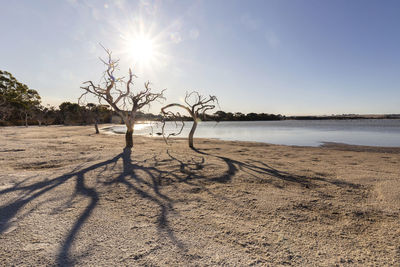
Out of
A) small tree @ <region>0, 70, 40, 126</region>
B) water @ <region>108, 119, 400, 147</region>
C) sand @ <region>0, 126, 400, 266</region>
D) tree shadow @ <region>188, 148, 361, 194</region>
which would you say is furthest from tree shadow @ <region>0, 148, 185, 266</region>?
small tree @ <region>0, 70, 40, 126</region>

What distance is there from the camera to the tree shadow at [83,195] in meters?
2.33

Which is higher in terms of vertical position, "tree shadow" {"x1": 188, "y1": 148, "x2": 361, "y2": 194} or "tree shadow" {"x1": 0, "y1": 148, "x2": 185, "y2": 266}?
"tree shadow" {"x1": 0, "y1": 148, "x2": 185, "y2": 266}

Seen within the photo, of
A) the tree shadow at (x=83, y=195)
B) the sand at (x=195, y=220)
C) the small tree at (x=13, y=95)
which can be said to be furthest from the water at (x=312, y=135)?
the small tree at (x=13, y=95)

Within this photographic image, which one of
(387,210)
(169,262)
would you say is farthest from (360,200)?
(169,262)

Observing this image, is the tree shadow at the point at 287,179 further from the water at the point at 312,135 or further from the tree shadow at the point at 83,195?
the water at the point at 312,135

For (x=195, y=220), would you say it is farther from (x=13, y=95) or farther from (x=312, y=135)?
(x=13, y=95)

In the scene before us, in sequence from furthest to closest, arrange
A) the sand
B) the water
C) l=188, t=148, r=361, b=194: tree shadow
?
the water, l=188, t=148, r=361, b=194: tree shadow, the sand

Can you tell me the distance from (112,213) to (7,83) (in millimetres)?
63908

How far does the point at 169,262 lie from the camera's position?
6.47 ft

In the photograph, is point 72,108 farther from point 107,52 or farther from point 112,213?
point 112,213

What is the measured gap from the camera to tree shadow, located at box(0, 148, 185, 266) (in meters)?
2.33

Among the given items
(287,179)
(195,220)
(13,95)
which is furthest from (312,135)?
(13,95)

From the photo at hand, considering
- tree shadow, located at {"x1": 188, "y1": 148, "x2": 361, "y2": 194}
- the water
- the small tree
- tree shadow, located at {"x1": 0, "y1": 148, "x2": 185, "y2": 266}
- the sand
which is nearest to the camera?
the sand

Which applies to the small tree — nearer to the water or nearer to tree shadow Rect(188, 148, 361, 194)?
the water
